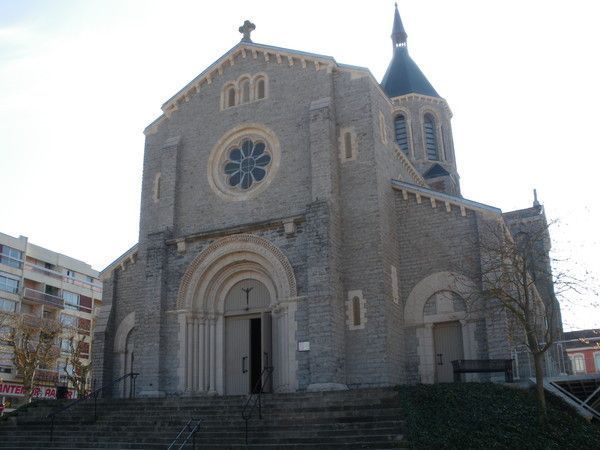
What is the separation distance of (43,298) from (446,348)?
40.5 meters

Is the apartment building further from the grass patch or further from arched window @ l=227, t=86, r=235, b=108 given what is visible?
the grass patch

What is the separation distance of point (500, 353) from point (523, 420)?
4413mm

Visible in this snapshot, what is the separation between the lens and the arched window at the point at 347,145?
863 inches

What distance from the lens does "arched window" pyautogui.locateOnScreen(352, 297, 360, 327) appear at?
20.0 meters

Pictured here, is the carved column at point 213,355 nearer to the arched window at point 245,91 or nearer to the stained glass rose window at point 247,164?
the stained glass rose window at point 247,164

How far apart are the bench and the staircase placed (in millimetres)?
3084

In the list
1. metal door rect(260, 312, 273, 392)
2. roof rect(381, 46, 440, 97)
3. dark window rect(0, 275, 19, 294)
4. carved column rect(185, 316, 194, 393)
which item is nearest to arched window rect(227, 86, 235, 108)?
carved column rect(185, 316, 194, 393)

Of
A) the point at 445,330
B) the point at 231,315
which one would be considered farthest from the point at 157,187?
the point at 445,330

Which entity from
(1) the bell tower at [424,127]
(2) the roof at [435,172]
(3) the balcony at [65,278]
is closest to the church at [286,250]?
(2) the roof at [435,172]

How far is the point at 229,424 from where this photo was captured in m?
16.2

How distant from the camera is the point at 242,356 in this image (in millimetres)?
22016

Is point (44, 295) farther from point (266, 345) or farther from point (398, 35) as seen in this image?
point (266, 345)

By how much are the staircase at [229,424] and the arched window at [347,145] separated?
27.9 feet

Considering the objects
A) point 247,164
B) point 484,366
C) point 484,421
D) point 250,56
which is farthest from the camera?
point 250,56
